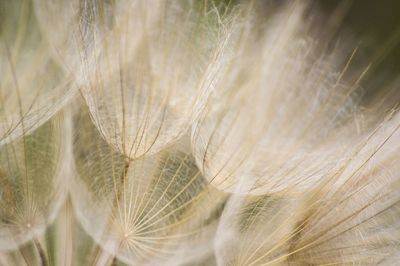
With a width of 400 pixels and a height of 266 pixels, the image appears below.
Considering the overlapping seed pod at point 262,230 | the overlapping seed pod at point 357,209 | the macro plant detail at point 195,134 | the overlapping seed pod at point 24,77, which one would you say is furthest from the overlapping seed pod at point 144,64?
the overlapping seed pod at point 357,209

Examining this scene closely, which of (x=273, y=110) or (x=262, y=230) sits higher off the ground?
(x=273, y=110)

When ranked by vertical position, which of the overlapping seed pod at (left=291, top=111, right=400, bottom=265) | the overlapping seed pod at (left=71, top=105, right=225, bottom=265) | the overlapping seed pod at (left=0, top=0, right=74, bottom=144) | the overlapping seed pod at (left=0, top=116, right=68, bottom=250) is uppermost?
the overlapping seed pod at (left=0, top=0, right=74, bottom=144)

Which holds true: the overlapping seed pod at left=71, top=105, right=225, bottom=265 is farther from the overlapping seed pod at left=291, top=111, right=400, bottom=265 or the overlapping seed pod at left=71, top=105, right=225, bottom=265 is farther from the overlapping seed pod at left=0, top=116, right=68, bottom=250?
the overlapping seed pod at left=291, top=111, right=400, bottom=265

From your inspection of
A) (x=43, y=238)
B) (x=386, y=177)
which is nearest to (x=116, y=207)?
(x=43, y=238)

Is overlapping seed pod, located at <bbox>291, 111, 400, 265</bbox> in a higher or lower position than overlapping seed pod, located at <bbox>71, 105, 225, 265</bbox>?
lower

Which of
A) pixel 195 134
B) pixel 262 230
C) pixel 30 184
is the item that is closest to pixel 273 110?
pixel 195 134

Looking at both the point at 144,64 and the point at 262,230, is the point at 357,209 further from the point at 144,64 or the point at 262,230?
the point at 144,64

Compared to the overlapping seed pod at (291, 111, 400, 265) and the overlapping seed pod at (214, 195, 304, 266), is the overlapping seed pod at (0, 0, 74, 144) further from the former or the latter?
the overlapping seed pod at (291, 111, 400, 265)

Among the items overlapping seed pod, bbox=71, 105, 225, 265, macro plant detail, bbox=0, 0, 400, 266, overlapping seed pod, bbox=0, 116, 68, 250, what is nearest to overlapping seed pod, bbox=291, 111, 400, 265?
macro plant detail, bbox=0, 0, 400, 266

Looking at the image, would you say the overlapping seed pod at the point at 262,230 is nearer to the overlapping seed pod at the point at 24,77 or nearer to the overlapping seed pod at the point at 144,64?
the overlapping seed pod at the point at 144,64
